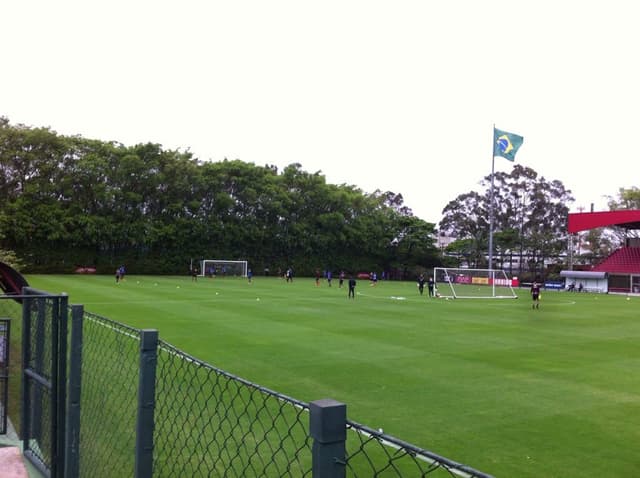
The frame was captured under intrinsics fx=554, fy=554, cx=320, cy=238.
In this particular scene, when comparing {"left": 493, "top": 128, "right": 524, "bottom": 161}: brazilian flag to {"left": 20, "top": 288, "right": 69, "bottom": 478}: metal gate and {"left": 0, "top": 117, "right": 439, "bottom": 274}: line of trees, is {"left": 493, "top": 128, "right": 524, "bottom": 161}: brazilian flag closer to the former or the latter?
{"left": 0, "top": 117, "right": 439, "bottom": 274}: line of trees

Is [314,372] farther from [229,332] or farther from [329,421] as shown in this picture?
[329,421]

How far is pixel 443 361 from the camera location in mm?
12258

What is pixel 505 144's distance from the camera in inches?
1718

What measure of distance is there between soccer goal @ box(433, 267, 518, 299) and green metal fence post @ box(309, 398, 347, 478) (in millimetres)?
33090

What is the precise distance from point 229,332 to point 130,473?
10.3m

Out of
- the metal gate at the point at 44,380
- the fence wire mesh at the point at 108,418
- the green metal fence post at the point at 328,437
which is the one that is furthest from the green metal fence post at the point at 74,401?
the green metal fence post at the point at 328,437

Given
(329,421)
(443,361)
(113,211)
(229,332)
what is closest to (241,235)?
(113,211)

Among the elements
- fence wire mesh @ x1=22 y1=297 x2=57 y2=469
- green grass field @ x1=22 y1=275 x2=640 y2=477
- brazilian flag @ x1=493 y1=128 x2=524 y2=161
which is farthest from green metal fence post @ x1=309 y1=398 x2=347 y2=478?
brazilian flag @ x1=493 y1=128 x2=524 y2=161

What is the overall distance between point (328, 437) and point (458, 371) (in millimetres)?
9948

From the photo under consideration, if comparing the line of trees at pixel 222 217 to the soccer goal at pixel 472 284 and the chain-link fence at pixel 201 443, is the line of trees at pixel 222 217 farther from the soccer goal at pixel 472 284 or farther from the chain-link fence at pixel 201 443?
the chain-link fence at pixel 201 443

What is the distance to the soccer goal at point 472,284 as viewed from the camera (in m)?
35.7

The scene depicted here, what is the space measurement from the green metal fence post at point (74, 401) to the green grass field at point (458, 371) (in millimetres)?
4097

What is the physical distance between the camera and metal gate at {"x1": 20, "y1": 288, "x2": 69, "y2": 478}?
13.7 ft

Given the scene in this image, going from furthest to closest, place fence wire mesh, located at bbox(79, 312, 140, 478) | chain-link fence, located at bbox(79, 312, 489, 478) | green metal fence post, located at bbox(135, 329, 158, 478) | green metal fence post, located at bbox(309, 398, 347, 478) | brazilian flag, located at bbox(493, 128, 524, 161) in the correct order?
brazilian flag, located at bbox(493, 128, 524, 161) < fence wire mesh, located at bbox(79, 312, 140, 478) < chain-link fence, located at bbox(79, 312, 489, 478) < green metal fence post, located at bbox(135, 329, 158, 478) < green metal fence post, located at bbox(309, 398, 347, 478)
